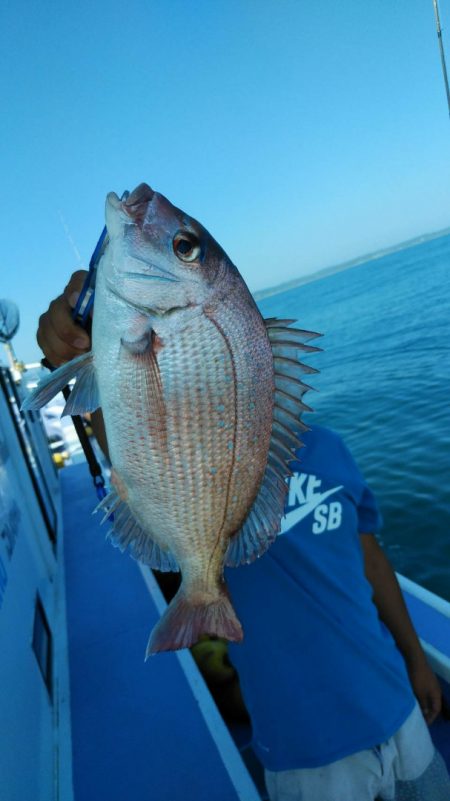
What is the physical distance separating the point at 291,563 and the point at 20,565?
5.87ft

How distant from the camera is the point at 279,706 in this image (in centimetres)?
152

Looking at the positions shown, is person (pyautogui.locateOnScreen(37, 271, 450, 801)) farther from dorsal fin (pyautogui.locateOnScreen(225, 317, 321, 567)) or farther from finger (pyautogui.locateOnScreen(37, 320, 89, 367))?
dorsal fin (pyautogui.locateOnScreen(225, 317, 321, 567))

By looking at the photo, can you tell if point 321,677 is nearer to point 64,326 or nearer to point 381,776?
point 381,776

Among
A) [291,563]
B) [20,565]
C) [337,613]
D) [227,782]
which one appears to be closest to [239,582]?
[291,563]

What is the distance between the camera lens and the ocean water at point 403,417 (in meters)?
5.76

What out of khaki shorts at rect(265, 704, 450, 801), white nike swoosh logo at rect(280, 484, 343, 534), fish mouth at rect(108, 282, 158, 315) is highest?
fish mouth at rect(108, 282, 158, 315)

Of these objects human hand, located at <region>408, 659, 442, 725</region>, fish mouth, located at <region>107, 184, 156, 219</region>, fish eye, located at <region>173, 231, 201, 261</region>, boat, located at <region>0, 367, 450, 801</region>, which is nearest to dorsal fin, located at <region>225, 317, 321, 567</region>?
fish eye, located at <region>173, 231, 201, 261</region>

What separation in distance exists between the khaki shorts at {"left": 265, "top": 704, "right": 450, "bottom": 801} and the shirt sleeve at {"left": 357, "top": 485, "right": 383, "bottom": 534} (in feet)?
2.10

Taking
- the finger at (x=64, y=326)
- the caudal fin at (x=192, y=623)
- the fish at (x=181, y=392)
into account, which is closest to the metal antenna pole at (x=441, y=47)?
the fish at (x=181, y=392)

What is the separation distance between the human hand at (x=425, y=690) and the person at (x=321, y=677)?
14.1 inches

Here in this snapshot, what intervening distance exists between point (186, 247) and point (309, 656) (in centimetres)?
136

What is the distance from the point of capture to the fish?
39.6 inches

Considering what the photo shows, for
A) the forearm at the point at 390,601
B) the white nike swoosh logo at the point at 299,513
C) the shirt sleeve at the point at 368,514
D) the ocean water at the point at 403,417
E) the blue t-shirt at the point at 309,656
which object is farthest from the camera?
the ocean water at the point at 403,417

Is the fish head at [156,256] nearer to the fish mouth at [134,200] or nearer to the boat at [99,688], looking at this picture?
the fish mouth at [134,200]
